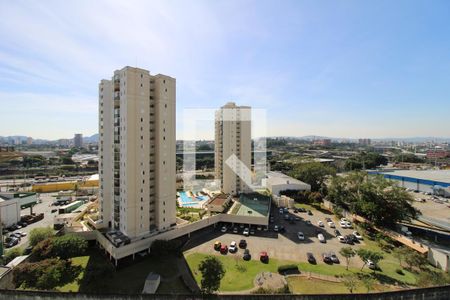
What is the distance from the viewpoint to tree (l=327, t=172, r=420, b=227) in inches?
848

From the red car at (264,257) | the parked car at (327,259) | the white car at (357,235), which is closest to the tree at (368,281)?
the parked car at (327,259)

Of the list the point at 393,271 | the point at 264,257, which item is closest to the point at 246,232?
the point at 264,257

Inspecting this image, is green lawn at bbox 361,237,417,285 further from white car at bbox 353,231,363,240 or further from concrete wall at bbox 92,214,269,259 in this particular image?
concrete wall at bbox 92,214,269,259

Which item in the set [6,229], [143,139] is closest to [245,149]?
[143,139]

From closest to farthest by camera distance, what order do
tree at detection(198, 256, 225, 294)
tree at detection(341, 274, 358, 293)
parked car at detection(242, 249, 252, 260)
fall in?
1. tree at detection(198, 256, 225, 294)
2. tree at detection(341, 274, 358, 293)
3. parked car at detection(242, 249, 252, 260)

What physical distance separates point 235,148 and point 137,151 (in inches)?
638

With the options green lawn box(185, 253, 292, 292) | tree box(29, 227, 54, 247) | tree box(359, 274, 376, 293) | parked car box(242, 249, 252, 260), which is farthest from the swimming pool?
tree box(359, 274, 376, 293)

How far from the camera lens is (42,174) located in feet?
181

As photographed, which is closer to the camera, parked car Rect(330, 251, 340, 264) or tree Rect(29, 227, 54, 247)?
parked car Rect(330, 251, 340, 264)

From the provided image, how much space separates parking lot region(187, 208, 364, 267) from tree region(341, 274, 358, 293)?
223 centimetres

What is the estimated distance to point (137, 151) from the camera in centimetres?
1725

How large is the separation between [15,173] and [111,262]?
5983cm

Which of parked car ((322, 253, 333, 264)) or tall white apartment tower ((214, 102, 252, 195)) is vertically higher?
tall white apartment tower ((214, 102, 252, 195))

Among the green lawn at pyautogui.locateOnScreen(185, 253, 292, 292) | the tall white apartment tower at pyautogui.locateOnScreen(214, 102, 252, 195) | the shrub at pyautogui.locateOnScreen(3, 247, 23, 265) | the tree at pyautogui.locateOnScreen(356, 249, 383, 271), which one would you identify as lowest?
the green lawn at pyautogui.locateOnScreen(185, 253, 292, 292)
